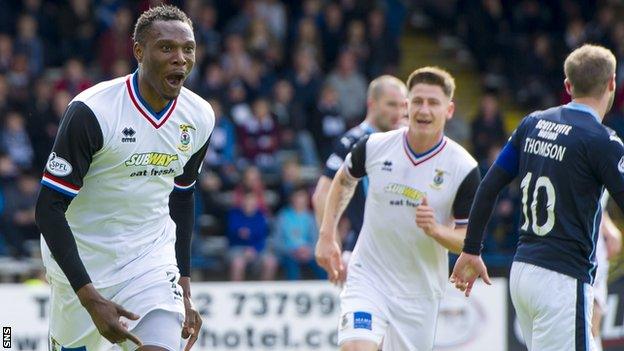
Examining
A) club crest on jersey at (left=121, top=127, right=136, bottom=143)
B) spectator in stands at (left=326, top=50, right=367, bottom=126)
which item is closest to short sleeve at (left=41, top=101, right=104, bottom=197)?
club crest on jersey at (left=121, top=127, right=136, bottom=143)

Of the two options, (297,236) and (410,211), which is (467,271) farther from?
(297,236)

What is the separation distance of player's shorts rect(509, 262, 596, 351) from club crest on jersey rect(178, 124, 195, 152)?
6.44ft

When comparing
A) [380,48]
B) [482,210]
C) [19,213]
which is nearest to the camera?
[482,210]

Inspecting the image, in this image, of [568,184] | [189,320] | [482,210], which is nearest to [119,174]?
[189,320]

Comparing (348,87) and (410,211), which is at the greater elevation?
(348,87)

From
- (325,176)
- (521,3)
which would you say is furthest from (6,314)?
(521,3)

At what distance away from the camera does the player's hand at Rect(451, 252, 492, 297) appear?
6.89 m

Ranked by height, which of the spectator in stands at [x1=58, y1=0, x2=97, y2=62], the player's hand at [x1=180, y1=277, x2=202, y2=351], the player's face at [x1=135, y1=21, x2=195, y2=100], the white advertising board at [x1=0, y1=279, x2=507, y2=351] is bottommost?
the white advertising board at [x1=0, y1=279, x2=507, y2=351]

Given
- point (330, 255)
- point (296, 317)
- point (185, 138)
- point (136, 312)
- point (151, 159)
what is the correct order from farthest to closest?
point (296, 317) → point (330, 255) → point (185, 138) → point (151, 159) → point (136, 312)

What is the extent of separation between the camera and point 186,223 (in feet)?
22.0

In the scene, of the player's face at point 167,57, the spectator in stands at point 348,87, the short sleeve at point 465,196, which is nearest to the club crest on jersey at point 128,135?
the player's face at point 167,57

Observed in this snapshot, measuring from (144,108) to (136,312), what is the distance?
Result: 103 centimetres

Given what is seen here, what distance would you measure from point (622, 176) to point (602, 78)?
1.91 feet

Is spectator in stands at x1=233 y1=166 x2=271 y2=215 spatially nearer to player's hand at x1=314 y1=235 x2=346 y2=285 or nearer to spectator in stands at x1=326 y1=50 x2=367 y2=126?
spectator in stands at x1=326 y1=50 x2=367 y2=126
